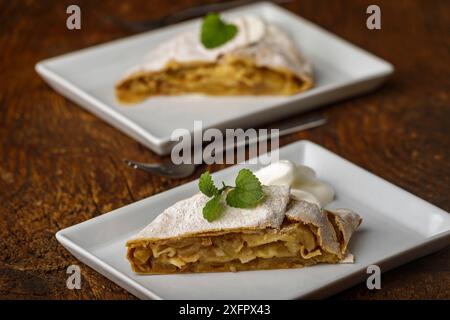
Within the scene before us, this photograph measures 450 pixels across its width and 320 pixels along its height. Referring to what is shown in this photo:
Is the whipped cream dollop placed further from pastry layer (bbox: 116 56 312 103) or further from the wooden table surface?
pastry layer (bbox: 116 56 312 103)

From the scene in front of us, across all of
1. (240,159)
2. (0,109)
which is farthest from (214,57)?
(0,109)

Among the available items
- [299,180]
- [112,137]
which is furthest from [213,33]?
[299,180]

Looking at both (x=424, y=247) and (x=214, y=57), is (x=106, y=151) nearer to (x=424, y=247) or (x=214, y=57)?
(x=214, y=57)

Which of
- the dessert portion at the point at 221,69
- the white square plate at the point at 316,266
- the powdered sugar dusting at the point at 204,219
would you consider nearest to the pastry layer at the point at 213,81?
the dessert portion at the point at 221,69

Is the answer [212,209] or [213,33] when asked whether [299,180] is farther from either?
[213,33]

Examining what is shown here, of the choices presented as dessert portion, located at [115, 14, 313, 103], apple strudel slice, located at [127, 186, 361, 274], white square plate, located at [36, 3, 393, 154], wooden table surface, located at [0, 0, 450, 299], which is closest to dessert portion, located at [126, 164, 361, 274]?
apple strudel slice, located at [127, 186, 361, 274]
